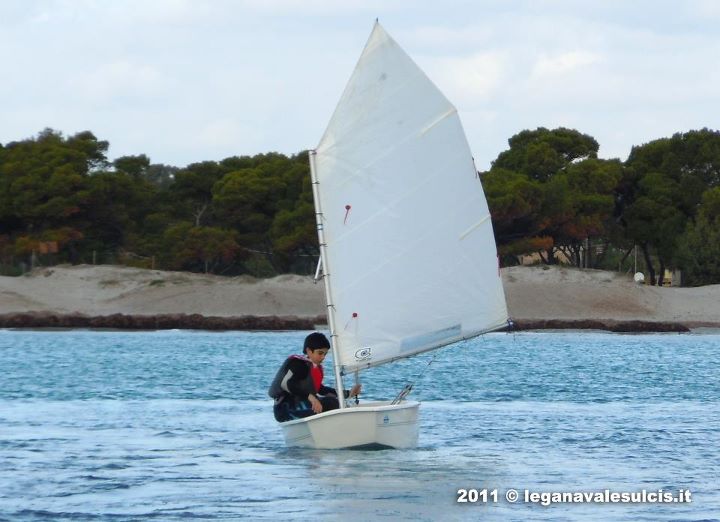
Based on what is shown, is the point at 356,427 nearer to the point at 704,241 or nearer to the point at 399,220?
the point at 399,220

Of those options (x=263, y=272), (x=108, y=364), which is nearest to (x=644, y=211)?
(x=263, y=272)

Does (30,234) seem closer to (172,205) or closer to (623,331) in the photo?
(172,205)

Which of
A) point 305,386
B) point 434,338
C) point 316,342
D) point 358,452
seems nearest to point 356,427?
point 358,452

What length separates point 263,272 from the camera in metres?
112

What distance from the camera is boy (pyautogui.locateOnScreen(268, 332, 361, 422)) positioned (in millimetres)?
22516

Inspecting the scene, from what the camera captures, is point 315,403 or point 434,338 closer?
point 315,403

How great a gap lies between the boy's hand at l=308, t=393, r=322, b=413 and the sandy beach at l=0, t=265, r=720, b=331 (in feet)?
243

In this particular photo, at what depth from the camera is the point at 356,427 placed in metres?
22.1

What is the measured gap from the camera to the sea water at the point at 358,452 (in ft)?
60.4

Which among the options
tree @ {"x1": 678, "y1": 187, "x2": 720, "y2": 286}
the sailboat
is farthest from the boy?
tree @ {"x1": 678, "y1": 187, "x2": 720, "y2": 286}

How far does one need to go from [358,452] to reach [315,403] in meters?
0.97

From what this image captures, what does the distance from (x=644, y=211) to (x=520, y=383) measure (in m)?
63.9

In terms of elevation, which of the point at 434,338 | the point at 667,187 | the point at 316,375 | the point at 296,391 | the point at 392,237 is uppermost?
the point at 667,187

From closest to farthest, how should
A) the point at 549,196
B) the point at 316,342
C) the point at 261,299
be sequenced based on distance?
the point at 316,342 < the point at 261,299 < the point at 549,196
